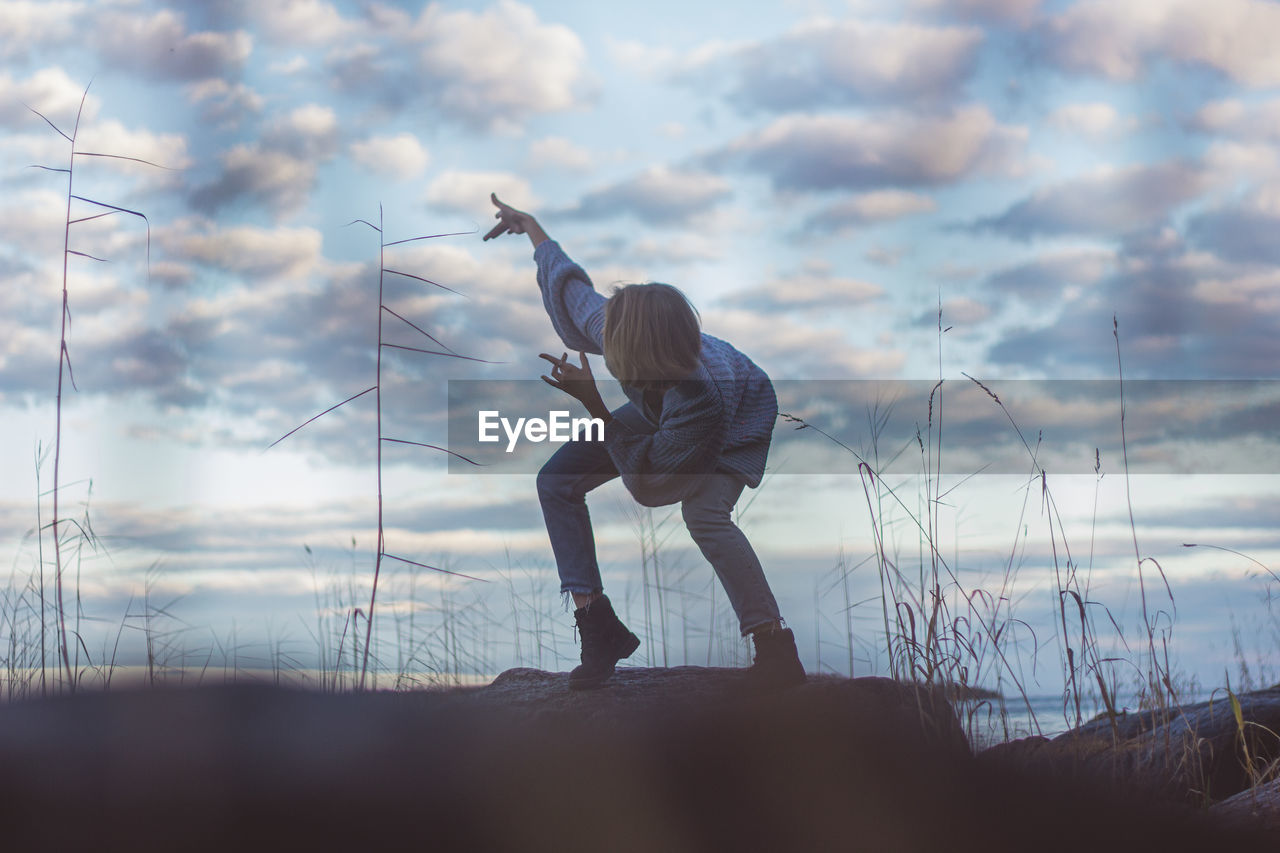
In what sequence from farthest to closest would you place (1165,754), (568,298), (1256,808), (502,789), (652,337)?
(568,298), (1165,754), (652,337), (1256,808), (502,789)

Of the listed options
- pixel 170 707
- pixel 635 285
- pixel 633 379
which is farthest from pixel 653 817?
pixel 635 285

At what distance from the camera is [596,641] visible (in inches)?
127

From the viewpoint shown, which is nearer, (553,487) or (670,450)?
(670,450)

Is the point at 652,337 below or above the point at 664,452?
above

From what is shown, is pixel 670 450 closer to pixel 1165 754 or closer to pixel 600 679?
pixel 600 679

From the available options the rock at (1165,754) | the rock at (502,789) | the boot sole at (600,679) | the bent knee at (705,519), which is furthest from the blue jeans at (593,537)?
the rock at (1165,754)

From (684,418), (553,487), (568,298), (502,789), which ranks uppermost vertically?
(568,298)

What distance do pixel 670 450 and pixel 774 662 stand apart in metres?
0.73

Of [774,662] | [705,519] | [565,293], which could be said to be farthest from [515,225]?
[774,662]

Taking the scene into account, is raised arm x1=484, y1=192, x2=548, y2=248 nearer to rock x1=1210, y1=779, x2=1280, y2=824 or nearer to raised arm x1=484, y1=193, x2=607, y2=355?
raised arm x1=484, y1=193, x2=607, y2=355

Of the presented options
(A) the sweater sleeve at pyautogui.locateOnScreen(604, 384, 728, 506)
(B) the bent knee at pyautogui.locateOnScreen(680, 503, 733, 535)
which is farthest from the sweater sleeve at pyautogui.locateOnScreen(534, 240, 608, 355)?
(B) the bent knee at pyautogui.locateOnScreen(680, 503, 733, 535)

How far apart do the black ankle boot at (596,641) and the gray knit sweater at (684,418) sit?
0.38m

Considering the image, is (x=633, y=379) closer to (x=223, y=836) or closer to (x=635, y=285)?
(x=635, y=285)

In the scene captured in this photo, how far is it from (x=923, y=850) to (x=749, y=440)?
5.15 ft
